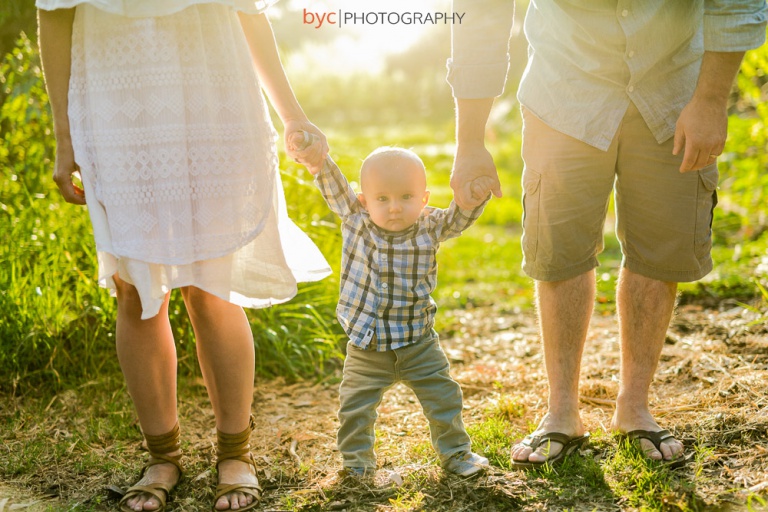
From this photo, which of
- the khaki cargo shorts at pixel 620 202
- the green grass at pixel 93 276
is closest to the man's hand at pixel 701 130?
the khaki cargo shorts at pixel 620 202

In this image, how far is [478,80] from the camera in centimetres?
229

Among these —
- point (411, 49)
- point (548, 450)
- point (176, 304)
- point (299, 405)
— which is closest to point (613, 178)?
point (548, 450)

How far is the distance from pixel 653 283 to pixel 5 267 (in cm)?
268

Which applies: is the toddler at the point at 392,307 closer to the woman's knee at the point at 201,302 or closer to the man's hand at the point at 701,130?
the woman's knee at the point at 201,302

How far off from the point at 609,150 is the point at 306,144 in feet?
3.01

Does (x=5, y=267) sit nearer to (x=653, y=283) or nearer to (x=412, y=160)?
(x=412, y=160)

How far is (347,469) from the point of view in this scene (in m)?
2.36

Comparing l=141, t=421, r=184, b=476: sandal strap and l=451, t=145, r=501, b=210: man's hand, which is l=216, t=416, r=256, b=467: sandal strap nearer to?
l=141, t=421, r=184, b=476: sandal strap

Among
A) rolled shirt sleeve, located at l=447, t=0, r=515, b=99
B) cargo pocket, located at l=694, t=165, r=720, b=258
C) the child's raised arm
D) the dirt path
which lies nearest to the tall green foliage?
the dirt path

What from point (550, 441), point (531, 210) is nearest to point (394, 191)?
point (531, 210)

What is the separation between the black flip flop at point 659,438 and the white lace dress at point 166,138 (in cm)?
134

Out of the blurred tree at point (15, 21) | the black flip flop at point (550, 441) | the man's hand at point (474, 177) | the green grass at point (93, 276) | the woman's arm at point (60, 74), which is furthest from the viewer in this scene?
the blurred tree at point (15, 21)

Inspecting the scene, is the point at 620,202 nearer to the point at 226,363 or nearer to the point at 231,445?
the point at 226,363

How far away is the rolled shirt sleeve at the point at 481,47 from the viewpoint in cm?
229
